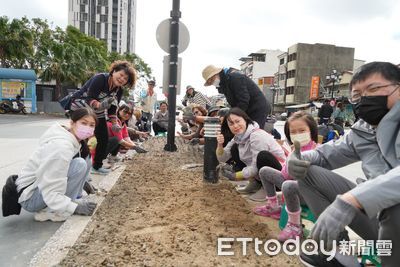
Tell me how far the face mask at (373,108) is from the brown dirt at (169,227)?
0.99 m

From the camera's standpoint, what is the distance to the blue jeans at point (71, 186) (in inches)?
113

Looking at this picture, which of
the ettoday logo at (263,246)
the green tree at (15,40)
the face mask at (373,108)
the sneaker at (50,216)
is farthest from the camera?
the green tree at (15,40)

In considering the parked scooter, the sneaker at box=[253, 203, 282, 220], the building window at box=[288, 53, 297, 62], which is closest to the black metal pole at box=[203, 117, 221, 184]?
the sneaker at box=[253, 203, 282, 220]

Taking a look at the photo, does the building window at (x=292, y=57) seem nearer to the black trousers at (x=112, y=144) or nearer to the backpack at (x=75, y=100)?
the black trousers at (x=112, y=144)

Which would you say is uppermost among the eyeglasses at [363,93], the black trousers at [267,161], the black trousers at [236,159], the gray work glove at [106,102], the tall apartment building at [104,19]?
the tall apartment building at [104,19]

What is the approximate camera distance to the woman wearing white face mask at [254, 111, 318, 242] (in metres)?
2.53

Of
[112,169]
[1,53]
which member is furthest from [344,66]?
[112,169]

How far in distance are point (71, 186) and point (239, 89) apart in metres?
2.38

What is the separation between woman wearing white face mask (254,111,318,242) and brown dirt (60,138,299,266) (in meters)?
0.15

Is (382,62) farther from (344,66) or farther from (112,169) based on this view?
(344,66)

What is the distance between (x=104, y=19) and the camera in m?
94.4

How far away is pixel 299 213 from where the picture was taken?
2559 mm

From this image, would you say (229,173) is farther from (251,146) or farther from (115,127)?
(115,127)


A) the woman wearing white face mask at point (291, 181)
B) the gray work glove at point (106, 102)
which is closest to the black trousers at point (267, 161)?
the woman wearing white face mask at point (291, 181)
